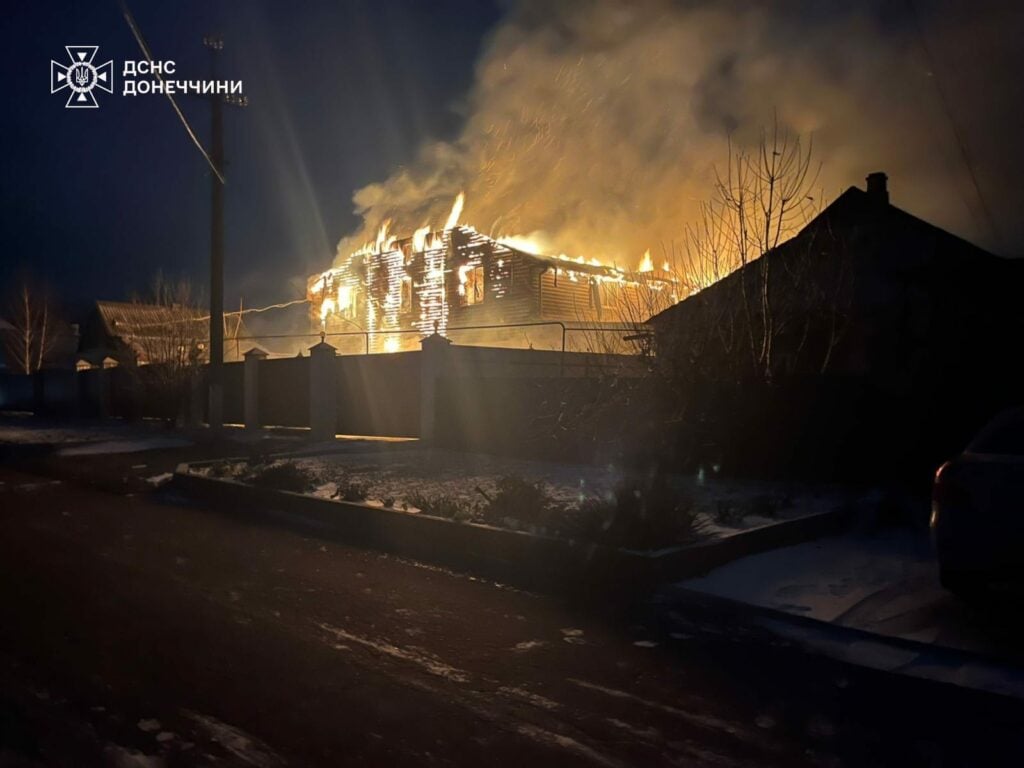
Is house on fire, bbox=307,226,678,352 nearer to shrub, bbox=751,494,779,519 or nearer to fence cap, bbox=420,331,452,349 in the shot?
fence cap, bbox=420,331,452,349

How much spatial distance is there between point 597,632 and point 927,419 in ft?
23.8

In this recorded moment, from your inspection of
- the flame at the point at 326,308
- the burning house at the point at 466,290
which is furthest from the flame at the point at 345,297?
the flame at the point at 326,308

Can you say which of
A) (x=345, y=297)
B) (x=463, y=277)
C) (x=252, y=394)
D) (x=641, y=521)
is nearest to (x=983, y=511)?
(x=641, y=521)

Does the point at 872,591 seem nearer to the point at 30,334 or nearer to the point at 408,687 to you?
the point at 408,687

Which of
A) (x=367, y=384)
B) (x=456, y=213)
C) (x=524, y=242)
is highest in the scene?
(x=456, y=213)

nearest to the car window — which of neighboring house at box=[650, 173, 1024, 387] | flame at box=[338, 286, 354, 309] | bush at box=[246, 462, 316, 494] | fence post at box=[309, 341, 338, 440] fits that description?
neighboring house at box=[650, 173, 1024, 387]

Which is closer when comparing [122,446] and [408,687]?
[408,687]

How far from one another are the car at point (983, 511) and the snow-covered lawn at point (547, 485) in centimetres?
235

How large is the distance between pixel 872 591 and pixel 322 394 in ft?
49.6

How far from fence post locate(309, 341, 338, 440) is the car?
615 inches

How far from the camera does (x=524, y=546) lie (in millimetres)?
7219

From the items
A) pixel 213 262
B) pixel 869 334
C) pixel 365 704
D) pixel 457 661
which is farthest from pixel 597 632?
pixel 213 262

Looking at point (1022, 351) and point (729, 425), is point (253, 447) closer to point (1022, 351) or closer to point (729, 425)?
point (729, 425)

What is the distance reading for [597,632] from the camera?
536 centimetres
